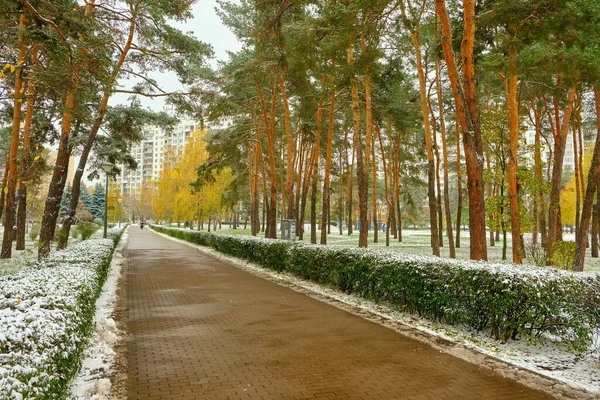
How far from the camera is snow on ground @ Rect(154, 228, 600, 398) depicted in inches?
176

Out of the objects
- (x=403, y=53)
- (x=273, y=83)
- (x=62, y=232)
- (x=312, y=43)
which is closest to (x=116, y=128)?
(x=62, y=232)

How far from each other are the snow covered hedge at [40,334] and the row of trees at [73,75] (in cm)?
123

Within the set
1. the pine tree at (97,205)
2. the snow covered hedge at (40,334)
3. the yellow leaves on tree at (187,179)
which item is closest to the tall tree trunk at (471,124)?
the snow covered hedge at (40,334)

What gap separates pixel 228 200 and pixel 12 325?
32911 millimetres

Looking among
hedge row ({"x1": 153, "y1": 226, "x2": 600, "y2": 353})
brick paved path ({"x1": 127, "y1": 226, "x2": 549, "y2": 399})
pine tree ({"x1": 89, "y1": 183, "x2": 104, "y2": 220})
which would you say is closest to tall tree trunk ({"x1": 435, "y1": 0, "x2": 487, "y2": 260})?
hedge row ({"x1": 153, "y1": 226, "x2": 600, "y2": 353})

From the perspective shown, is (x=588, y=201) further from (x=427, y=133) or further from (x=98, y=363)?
(x=98, y=363)

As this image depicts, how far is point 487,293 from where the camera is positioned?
5.89 meters

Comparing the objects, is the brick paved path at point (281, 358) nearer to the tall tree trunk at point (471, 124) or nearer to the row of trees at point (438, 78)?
the tall tree trunk at point (471, 124)

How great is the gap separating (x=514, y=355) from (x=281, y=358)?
309 cm

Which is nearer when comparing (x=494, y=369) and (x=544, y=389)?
(x=544, y=389)

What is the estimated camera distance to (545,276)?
5703mm

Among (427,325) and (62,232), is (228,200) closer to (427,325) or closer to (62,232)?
(62,232)

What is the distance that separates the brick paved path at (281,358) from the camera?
4191 mm

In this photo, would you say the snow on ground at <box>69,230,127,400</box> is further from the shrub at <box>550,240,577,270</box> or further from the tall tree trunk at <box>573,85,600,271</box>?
the shrub at <box>550,240,577,270</box>
